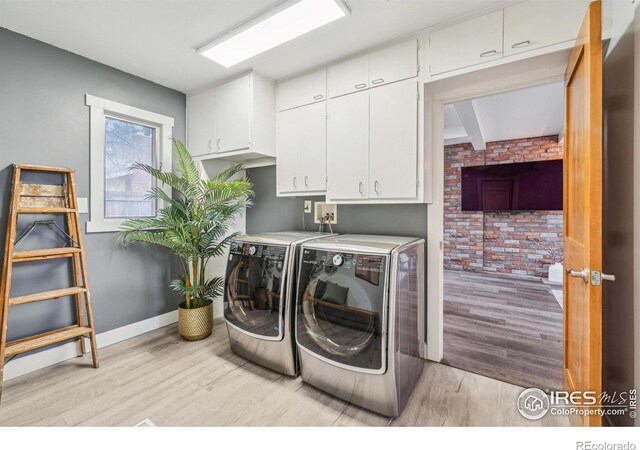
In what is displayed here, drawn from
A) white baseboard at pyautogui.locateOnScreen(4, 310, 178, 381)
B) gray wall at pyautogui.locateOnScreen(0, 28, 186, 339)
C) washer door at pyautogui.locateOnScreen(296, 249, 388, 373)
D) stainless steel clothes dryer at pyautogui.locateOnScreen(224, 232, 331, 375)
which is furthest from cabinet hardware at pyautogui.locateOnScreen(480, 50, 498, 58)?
white baseboard at pyautogui.locateOnScreen(4, 310, 178, 381)

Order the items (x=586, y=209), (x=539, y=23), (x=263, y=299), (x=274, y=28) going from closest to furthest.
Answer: (x=586, y=209) < (x=539, y=23) < (x=274, y=28) < (x=263, y=299)

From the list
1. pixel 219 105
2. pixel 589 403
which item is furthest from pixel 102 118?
pixel 589 403

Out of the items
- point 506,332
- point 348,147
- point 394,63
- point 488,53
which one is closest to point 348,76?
point 394,63

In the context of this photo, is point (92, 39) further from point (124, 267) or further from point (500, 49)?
point (500, 49)

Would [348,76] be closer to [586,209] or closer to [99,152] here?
[586,209]

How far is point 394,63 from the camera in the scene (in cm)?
209

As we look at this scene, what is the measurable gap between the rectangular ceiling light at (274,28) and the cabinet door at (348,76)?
0.46 m

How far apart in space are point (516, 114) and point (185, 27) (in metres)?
4.15

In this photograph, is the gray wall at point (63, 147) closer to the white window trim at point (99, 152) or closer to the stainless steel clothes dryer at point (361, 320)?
the white window trim at point (99, 152)

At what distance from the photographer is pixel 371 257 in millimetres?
1643

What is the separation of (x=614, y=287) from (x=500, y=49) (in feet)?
4.80

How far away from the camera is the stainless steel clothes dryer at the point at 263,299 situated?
6.48 feet

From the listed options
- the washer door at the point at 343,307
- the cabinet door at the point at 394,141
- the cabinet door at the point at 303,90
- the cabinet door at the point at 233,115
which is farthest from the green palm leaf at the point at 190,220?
the cabinet door at the point at 394,141

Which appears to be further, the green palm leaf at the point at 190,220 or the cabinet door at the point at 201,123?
the cabinet door at the point at 201,123
